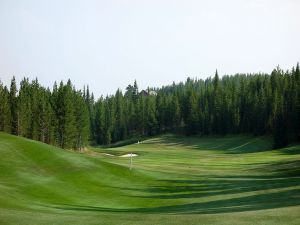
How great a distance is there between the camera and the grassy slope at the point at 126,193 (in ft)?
78.6

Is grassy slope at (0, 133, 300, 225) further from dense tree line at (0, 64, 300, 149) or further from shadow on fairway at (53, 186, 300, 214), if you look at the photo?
dense tree line at (0, 64, 300, 149)

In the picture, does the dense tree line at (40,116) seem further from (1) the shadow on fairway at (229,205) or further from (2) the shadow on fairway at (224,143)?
(1) the shadow on fairway at (229,205)

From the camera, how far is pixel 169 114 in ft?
637

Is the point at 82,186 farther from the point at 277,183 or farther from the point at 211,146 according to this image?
the point at 211,146

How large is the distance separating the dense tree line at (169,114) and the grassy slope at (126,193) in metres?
48.1

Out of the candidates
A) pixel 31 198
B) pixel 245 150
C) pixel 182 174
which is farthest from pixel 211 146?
pixel 31 198

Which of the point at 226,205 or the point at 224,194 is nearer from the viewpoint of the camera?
the point at 226,205

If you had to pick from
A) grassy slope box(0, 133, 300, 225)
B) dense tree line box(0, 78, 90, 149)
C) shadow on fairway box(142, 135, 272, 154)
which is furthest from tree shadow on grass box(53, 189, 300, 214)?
shadow on fairway box(142, 135, 272, 154)

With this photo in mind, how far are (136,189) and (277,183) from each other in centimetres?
1439

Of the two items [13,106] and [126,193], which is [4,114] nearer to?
[13,106]

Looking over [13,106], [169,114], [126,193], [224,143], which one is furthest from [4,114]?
[169,114]

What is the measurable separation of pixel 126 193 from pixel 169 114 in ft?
506

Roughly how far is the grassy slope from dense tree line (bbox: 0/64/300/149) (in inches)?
1895

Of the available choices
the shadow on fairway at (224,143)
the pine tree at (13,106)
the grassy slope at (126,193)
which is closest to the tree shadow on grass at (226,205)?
the grassy slope at (126,193)
